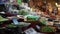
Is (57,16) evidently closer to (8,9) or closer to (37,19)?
(37,19)

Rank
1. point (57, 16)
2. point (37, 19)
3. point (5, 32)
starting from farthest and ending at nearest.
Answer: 1. point (57, 16)
2. point (37, 19)
3. point (5, 32)

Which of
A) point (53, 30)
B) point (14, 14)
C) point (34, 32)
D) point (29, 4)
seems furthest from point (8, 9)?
point (53, 30)

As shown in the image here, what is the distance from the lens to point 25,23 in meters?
2.43

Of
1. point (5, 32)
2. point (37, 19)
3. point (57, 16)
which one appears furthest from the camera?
point (57, 16)

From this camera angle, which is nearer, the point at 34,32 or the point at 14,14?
the point at 34,32

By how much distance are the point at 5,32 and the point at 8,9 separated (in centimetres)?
43

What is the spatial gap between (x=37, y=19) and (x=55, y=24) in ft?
0.84

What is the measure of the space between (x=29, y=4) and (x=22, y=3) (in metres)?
0.11

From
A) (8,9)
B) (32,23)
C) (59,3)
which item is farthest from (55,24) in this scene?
(8,9)

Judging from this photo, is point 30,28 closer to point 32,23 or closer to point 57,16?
point 32,23

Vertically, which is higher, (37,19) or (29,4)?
(29,4)

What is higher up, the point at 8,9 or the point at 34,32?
the point at 8,9

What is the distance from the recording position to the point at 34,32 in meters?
2.37

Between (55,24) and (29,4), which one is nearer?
(55,24)
